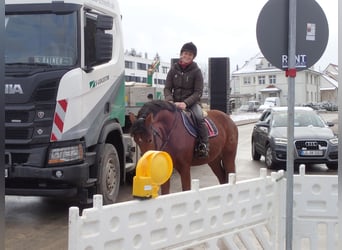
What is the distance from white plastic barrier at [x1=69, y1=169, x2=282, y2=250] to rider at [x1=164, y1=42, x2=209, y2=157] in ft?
6.68

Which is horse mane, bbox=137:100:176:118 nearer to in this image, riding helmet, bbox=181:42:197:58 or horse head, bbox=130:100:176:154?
horse head, bbox=130:100:176:154

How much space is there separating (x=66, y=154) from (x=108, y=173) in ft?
4.05

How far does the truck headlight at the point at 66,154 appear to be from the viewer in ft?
22.2

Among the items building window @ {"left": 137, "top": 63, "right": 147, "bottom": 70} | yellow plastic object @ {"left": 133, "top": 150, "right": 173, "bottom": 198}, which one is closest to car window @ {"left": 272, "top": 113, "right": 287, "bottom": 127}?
yellow plastic object @ {"left": 133, "top": 150, "right": 173, "bottom": 198}

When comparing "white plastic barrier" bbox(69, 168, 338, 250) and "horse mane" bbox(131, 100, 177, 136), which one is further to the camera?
"horse mane" bbox(131, 100, 177, 136)

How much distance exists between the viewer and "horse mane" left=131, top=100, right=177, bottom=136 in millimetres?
6238

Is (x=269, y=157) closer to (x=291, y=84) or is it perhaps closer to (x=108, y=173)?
(x=108, y=173)

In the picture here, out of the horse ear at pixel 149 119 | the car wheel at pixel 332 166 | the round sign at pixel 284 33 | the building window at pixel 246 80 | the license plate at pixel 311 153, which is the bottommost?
the car wheel at pixel 332 166

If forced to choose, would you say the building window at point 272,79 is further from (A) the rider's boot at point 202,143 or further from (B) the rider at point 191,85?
(A) the rider's boot at point 202,143

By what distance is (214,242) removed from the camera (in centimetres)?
439

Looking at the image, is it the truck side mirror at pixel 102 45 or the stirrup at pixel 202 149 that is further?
the truck side mirror at pixel 102 45

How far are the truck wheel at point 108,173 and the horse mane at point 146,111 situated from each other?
138 centimetres

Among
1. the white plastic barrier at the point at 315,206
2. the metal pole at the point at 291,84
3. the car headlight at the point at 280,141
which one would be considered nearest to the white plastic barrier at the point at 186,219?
the white plastic barrier at the point at 315,206

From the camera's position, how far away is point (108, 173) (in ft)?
26.0
